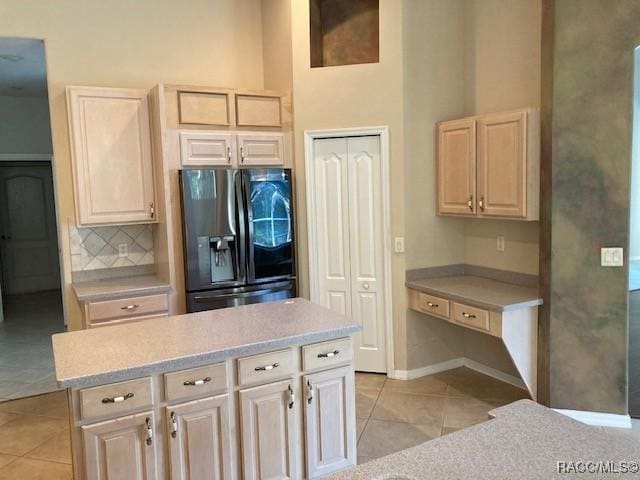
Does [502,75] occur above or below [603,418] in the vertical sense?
above

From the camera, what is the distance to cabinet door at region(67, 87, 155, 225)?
3.89 m

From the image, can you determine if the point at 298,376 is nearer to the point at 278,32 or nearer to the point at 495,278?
the point at 495,278

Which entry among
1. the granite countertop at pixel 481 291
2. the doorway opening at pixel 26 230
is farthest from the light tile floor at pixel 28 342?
the granite countertop at pixel 481 291

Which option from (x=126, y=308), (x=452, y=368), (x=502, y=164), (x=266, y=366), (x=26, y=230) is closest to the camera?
(x=266, y=366)

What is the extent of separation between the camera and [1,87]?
6.46 metres

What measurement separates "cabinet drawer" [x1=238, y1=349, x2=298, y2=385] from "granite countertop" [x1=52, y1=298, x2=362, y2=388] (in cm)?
5

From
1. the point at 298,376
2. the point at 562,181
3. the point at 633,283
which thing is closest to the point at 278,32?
the point at 562,181

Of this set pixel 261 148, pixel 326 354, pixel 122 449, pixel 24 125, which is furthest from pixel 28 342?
pixel 326 354

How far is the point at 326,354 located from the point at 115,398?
1.02m

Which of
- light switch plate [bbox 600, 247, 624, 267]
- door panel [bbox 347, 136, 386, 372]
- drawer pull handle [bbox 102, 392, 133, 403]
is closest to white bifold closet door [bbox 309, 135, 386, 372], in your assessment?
door panel [bbox 347, 136, 386, 372]

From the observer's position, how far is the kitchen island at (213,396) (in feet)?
6.86

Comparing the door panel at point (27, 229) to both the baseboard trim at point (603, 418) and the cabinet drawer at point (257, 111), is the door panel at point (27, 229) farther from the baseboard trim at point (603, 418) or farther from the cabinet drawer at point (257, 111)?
the baseboard trim at point (603, 418)

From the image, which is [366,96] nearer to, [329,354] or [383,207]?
[383,207]

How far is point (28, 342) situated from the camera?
5.80 m
